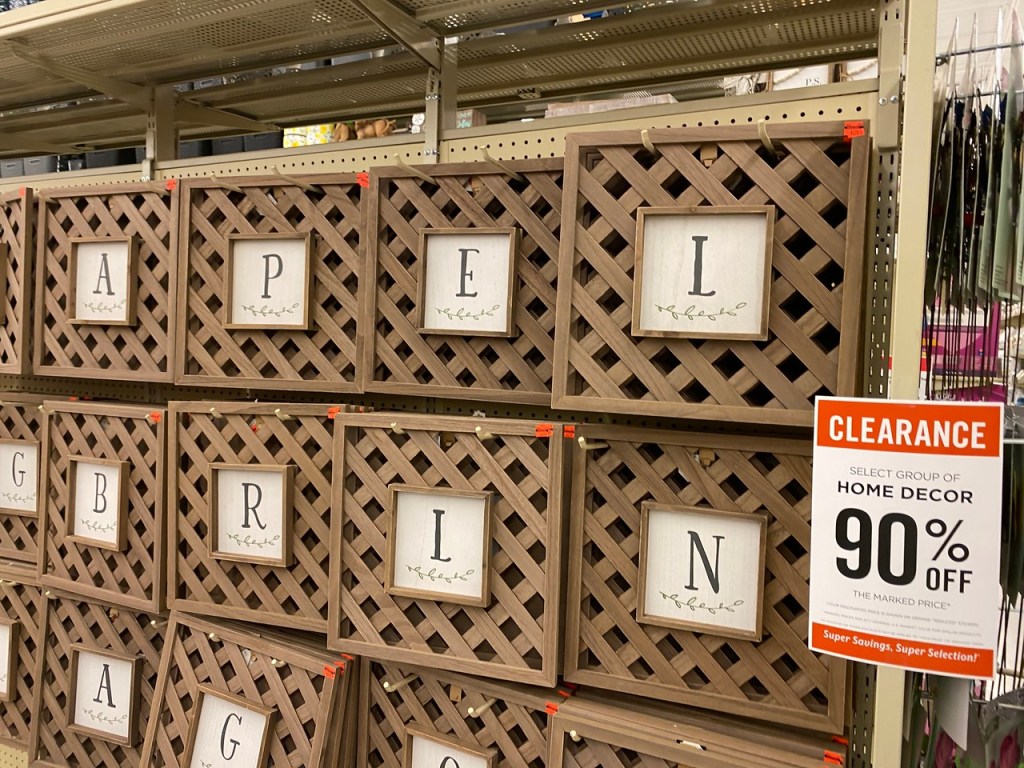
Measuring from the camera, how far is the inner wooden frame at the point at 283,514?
1.47 metres

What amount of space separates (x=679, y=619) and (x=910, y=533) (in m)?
0.49

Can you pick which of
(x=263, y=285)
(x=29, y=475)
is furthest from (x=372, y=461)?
(x=29, y=475)

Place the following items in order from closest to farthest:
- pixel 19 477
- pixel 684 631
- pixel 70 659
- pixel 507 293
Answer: pixel 684 631, pixel 507 293, pixel 70 659, pixel 19 477

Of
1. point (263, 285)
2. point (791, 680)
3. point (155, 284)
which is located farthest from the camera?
point (155, 284)

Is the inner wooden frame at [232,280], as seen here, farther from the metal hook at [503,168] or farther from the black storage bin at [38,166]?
the black storage bin at [38,166]

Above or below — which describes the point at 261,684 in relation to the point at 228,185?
below

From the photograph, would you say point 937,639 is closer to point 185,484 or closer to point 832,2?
point 832,2

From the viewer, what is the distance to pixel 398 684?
138cm

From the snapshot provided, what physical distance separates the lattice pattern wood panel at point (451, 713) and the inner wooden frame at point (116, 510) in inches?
26.0

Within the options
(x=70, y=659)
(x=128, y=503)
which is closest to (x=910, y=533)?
(x=128, y=503)

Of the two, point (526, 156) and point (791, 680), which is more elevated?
point (526, 156)

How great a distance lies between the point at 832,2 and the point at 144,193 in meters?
1.46

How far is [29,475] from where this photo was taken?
1854 millimetres

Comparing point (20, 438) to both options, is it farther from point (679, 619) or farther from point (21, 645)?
point (679, 619)
